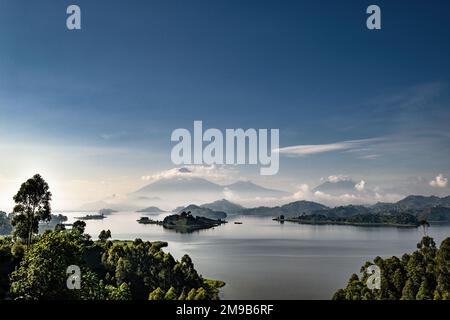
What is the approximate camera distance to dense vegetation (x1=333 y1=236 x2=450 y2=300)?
58.5ft

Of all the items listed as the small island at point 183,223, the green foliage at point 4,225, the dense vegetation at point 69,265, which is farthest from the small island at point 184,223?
the dense vegetation at point 69,265

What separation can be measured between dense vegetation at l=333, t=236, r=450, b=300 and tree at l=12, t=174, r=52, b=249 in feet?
50.7

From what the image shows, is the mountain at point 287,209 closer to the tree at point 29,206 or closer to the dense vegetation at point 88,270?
the dense vegetation at point 88,270

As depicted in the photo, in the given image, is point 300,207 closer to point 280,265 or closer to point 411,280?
point 280,265

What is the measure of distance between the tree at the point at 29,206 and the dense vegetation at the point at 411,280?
15460 mm

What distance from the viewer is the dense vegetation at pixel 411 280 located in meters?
17.8

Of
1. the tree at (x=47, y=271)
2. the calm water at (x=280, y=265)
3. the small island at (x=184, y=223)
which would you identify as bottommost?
the calm water at (x=280, y=265)

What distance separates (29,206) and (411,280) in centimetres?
1879

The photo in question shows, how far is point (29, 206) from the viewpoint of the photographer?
17.3m

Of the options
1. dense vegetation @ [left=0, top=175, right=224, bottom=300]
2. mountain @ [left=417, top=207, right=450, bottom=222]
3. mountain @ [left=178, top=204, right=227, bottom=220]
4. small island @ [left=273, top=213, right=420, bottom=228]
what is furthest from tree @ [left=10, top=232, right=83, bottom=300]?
mountain @ [left=417, top=207, right=450, bottom=222]

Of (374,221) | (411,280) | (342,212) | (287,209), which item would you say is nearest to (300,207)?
(287,209)

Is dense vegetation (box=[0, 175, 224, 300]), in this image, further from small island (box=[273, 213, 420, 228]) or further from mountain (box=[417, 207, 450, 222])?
mountain (box=[417, 207, 450, 222])
